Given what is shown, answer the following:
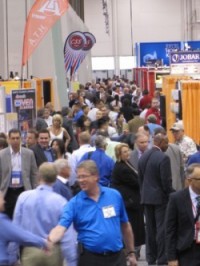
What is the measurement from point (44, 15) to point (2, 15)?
26.6 ft

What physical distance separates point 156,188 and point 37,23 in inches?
384

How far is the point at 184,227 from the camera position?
23.9ft

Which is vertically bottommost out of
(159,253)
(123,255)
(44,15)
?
(159,253)

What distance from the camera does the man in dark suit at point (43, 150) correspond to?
11336 millimetres

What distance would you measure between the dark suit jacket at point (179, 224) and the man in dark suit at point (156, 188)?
8.80 ft

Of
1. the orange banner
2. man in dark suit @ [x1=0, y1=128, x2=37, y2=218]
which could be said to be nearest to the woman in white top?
man in dark suit @ [x1=0, y1=128, x2=37, y2=218]

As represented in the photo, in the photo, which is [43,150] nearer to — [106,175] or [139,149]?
[106,175]

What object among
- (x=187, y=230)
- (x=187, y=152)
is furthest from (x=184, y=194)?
(x=187, y=152)

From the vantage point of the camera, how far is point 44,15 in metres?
19.4

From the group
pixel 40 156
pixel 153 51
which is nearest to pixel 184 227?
pixel 40 156

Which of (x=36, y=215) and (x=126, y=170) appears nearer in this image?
(x=36, y=215)

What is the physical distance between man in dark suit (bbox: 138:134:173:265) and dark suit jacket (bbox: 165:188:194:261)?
2.68 m

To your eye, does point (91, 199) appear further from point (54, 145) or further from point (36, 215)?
point (54, 145)

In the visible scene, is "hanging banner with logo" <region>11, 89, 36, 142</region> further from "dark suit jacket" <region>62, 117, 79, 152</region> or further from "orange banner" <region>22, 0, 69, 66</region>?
"orange banner" <region>22, 0, 69, 66</region>
